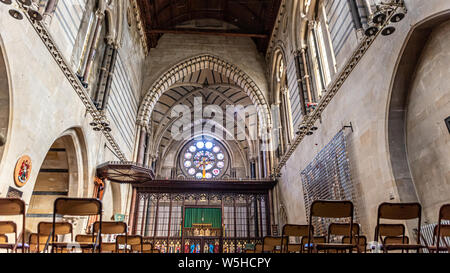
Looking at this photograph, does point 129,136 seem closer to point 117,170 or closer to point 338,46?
point 117,170

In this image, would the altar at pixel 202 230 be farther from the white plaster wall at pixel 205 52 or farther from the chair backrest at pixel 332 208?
the chair backrest at pixel 332 208

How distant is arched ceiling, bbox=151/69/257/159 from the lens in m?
20.6

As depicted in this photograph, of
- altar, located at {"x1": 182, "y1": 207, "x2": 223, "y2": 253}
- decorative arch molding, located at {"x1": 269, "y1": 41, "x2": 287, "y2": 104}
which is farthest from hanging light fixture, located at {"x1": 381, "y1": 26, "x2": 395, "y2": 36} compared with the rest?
altar, located at {"x1": 182, "y1": 207, "x2": 223, "y2": 253}

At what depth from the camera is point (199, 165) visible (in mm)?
25172

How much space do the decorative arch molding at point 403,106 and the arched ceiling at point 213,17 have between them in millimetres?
10093

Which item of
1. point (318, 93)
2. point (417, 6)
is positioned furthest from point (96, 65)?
point (417, 6)

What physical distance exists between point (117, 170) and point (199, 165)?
1520 centimetres

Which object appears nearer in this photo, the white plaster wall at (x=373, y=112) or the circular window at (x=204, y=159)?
the white plaster wall at (x=373, y=112)

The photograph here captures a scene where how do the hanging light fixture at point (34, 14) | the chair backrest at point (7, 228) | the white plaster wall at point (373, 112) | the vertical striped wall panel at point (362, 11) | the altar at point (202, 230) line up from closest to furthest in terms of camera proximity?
1. the chair backrest at point (7, 228)
2. the hanging light fixture at point (34, 14)
3. the white plaster wall at point (373, 112)
4. the vertical striped wall panel at point (362, 11)
5. the altar at point (202, 230)

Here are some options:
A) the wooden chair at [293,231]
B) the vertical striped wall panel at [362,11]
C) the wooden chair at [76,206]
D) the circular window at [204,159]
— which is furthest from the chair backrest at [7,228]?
the circular window at [204,159]

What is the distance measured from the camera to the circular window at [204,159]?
82.4ft

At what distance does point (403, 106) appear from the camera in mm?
6020

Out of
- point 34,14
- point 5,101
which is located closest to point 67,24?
point 34,14
